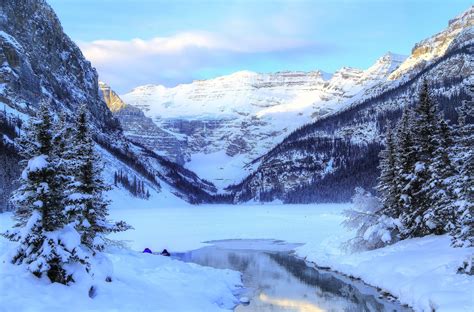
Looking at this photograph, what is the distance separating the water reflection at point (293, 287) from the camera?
24297mm

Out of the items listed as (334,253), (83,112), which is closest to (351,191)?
(334,253)

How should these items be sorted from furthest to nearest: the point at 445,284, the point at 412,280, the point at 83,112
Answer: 1. the point at 412,280
2. the point at 83,112
3. the point at 445,284

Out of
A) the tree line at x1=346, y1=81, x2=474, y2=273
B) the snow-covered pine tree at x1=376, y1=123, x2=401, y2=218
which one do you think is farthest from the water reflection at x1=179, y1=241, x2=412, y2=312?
the snow-covered pine tree at x1=376, y1=123, x2=401, y2=218

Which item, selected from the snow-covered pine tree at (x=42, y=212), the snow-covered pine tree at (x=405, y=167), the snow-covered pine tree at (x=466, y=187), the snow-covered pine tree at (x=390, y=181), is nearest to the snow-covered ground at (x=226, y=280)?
the snow-covered pine tree at (x=42, y=212)

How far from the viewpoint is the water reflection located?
24297 mm

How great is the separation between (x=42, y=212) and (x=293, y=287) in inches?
698

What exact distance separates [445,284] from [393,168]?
45.1ft

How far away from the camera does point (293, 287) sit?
2948 cm

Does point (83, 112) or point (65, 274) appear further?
point (83, 112)

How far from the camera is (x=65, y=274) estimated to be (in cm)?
1683

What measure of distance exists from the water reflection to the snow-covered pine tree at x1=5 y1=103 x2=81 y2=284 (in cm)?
1016

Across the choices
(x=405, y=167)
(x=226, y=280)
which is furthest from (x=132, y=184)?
(x=405, y=167)

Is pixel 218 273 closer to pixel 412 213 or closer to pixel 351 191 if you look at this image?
pixel 412 213

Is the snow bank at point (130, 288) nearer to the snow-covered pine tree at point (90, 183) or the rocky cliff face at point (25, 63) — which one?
the snow-covered pine tree at point (90, 183)
